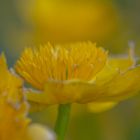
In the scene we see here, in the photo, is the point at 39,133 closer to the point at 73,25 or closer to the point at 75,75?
the point at 75,75

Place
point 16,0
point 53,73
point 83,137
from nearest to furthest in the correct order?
point 53,73 → point 83,137 → point 16,0

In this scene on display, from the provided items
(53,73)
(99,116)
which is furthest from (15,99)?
(99,116)

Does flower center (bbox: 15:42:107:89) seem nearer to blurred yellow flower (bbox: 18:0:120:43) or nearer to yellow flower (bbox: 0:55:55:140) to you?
yellow flower (bbox: 0:55:55:140)

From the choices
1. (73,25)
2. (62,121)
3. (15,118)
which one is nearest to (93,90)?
(62,121)

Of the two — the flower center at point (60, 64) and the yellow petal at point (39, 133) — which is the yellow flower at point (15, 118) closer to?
the yellow petal at point (39, 133)

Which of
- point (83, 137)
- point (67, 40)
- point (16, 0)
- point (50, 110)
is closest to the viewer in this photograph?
point (83, 137)

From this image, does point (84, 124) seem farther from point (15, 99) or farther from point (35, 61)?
point (15, 99)

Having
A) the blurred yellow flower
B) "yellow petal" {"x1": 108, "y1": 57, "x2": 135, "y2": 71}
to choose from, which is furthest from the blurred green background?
"yellow petal" {"x1": 108, "y1": 57, "x2": 135, "y2": 71}
